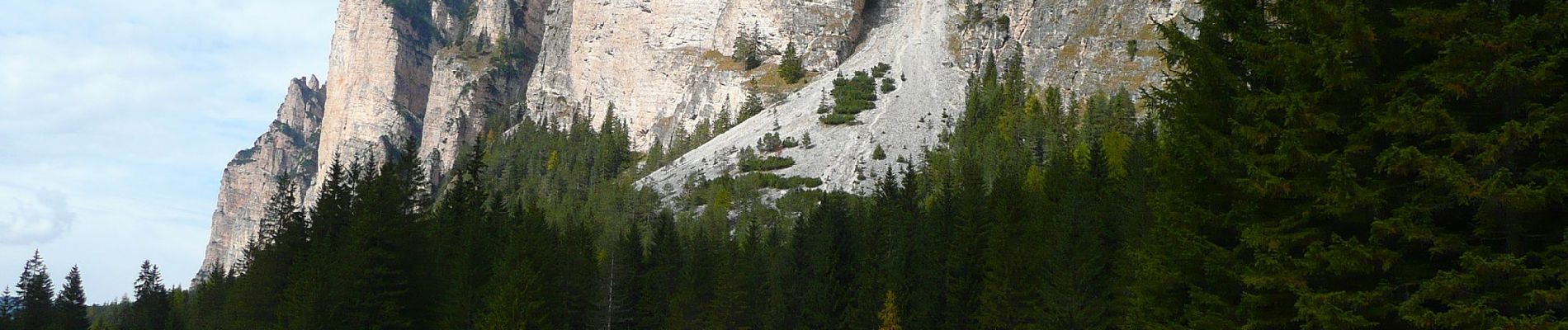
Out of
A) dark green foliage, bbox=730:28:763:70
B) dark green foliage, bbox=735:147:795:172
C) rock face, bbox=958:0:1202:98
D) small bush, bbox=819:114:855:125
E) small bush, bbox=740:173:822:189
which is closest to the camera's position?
rock face, bbox=958:0:1202:98

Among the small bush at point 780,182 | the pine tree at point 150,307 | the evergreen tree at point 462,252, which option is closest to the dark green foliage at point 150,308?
the pine tree at point 150,307

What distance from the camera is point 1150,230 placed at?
1894 cm

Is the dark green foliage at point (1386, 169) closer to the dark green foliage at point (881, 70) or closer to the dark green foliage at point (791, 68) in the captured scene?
the dark green foliage at point (881, 70)

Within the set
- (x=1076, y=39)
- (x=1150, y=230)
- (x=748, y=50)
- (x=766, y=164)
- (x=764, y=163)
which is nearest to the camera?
(x=1150, y=230)

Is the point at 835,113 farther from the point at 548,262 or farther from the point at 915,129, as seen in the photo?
the point at 548,262

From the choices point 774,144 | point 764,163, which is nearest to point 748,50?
point 774,144

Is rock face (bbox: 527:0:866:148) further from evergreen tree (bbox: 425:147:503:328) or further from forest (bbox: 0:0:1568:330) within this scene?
evergreen tree (bbox: 425:147:503:328)

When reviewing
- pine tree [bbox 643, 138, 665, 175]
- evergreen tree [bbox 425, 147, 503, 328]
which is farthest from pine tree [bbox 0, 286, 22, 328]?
pine tree [bbox 643, 138, 665, 175]

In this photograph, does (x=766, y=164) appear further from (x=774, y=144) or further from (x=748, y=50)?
(x=748, y=50)

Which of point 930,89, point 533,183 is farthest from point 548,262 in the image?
point 533,183

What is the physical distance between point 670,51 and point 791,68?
24.7 metres

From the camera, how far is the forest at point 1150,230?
11.8 m

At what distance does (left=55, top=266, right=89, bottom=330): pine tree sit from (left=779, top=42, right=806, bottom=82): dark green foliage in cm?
9518

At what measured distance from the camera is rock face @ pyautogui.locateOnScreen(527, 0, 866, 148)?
Result: 543ft
